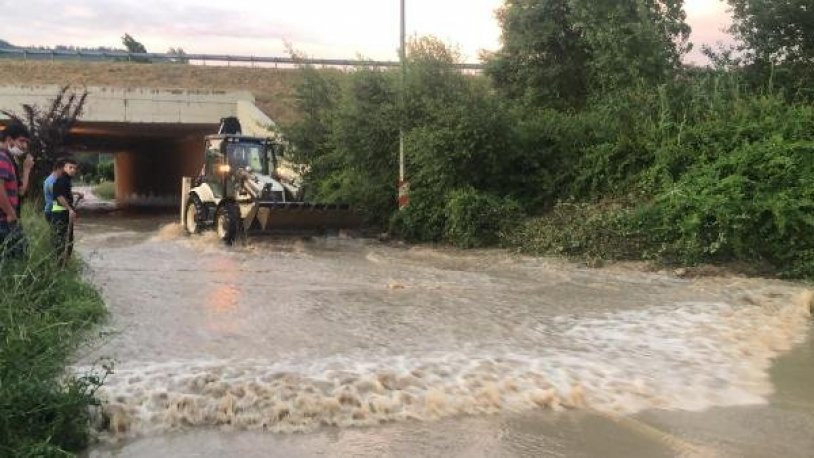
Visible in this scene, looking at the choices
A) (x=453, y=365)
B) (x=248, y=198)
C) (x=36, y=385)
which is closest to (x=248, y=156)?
(x=248, y=198)

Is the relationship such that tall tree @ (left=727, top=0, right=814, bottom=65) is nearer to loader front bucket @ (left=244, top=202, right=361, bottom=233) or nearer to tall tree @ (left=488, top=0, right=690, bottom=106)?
tall tree @ (left=488, top=0, right=690, bottom=106)

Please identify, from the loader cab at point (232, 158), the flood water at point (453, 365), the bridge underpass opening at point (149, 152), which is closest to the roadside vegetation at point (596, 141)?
the flood water at point (453, 365)

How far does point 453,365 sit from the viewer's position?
672 cm

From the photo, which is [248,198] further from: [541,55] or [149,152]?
[149,152]

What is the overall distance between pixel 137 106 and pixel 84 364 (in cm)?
2253

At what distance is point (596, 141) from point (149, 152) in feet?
103

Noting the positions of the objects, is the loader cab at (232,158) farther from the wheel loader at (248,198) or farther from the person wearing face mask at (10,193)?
the person wearing face mask at (10,193)

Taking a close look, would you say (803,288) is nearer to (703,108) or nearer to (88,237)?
(703,108)

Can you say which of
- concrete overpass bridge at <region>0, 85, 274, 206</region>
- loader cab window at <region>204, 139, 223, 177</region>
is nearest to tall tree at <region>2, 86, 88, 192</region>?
loader cab window at <region>204, 139, 223, 177</region>

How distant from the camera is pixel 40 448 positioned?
4137 mm

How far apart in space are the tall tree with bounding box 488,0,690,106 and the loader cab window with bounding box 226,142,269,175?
6.95 meters

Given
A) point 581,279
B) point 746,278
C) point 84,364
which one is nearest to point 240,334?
point 84,364

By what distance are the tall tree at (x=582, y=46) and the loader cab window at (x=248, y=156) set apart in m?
6.95

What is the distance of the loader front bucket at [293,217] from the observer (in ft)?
53.3
